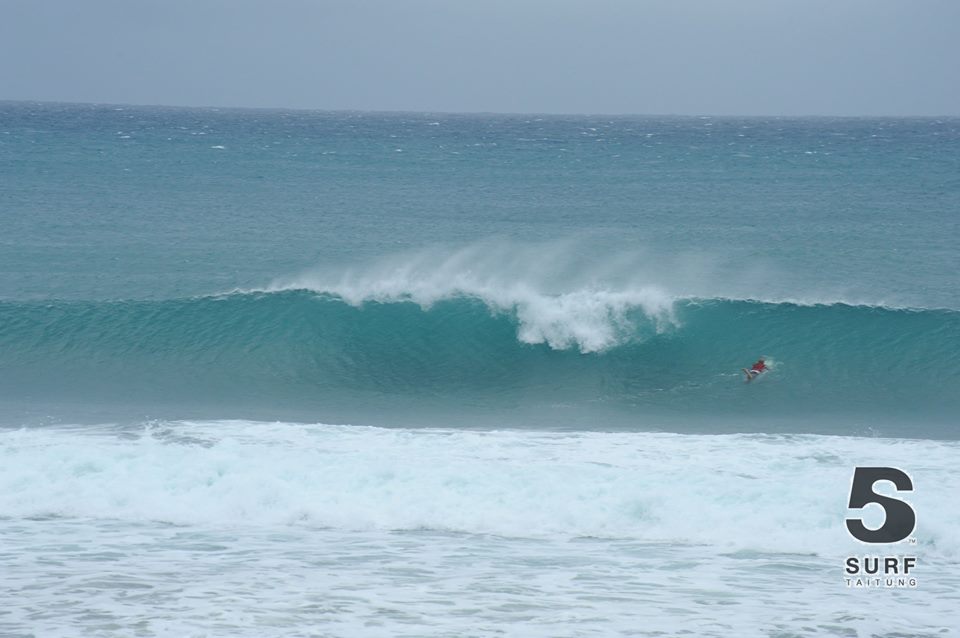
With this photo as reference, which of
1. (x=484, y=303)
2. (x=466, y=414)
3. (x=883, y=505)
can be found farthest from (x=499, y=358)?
(x=883, y=505)

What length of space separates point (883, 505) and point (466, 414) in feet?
20.8

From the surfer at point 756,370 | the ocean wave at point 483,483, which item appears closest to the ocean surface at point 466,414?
the ocean wave at point 483,483

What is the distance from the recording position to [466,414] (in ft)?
52.3

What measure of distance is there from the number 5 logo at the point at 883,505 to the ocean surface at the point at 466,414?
139 millimetres

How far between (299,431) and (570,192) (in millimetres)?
26731

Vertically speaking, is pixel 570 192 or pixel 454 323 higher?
pixel 570 192

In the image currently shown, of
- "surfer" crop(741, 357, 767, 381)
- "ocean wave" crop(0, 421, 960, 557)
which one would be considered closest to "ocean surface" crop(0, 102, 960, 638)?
"ocean wave" crop(0, 421, 960, 557)

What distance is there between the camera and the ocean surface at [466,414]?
9.31 meters

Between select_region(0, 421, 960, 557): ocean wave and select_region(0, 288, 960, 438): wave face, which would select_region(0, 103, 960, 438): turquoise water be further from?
select_region(0, 421, 960, 557): ocean wave

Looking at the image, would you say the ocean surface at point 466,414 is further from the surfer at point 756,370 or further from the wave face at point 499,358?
the surfer at point 756,370

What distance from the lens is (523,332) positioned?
19.3 meters

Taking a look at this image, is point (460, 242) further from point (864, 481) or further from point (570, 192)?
point (864, 481)

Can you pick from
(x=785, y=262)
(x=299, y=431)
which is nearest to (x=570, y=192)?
(x=785, y=262)

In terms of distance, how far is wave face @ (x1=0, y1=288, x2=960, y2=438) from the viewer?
16203mm
